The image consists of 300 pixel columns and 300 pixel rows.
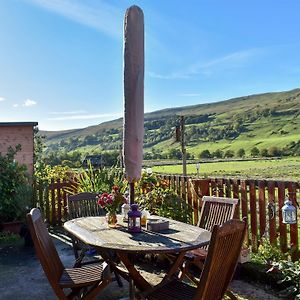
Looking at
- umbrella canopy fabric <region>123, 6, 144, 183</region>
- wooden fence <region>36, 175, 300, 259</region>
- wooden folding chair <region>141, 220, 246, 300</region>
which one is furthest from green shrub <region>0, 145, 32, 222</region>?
wooden folding chair <region>141, 220, 246, 300</region>

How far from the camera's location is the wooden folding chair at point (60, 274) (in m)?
2.80

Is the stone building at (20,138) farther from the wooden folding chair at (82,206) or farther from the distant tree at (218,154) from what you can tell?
the distant tree at (218,154)

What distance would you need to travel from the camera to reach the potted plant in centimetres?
689

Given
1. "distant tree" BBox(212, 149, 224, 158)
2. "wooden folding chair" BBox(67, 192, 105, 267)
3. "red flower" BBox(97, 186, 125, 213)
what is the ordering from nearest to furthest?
"red flower" BBox(97, 186, 125, 213) → "wooden folding chair" BBox(67, 192, 105, 267) → "distant tree" BBox(212, 149, 224, 158)

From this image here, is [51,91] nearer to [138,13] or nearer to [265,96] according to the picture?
[138,13]

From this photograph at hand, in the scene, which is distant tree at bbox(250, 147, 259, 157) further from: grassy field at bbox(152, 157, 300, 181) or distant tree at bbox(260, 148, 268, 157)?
grassy field at bbox(152, 157, 300, 181)

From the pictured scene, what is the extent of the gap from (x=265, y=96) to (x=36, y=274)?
329 feet

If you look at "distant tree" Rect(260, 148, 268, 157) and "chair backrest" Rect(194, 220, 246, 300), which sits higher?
"distant tree" Rect(260, 148, 268, 157)

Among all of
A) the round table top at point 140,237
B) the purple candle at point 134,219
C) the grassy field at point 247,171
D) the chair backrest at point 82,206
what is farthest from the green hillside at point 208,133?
the purple candle at point 134,219

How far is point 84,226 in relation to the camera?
3.64 metres

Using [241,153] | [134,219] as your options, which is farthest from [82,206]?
[241,153]

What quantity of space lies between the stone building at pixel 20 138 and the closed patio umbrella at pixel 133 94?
5.56 m

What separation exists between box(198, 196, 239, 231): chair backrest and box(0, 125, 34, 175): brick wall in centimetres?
566

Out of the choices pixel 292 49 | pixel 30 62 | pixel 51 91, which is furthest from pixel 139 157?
pixel 292 49
